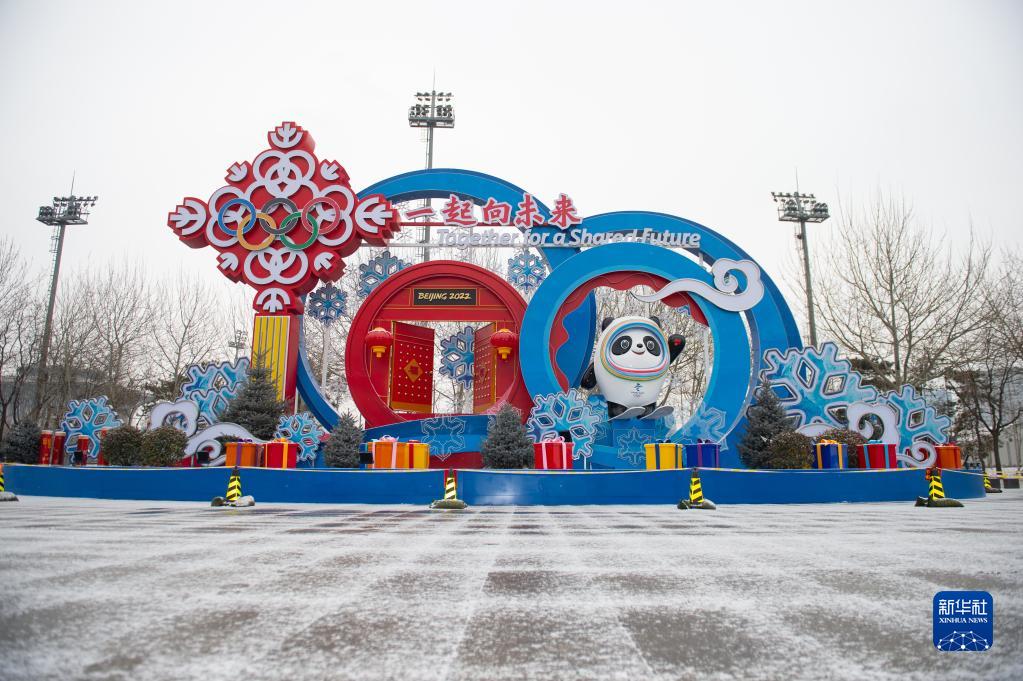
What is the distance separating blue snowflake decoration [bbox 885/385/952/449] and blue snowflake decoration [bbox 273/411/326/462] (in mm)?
16461

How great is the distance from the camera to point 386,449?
16.2m

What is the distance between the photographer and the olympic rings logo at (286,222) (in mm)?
20109

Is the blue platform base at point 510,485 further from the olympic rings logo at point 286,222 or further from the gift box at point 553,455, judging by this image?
the olympic rings logo at point 286,222

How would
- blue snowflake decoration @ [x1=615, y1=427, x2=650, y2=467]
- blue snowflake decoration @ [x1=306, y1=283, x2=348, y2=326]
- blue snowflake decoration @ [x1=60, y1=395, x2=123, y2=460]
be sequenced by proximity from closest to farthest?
blue snowflake decoration @ [x1=615, y1=427, x2=650, y2=467] → blue snowflake decoration @ [x1=60, y1=395, x2=123, y2=460] → blue snowflake decoration @ [x1=306, y1=283, x2=348, y2=326]

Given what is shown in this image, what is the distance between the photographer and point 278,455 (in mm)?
16281

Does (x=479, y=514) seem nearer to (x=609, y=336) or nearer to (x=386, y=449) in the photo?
(x=386, y=449)

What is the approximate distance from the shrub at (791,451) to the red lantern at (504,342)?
820 centimetres

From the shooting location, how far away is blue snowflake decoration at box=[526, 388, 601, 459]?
16984 millimetres

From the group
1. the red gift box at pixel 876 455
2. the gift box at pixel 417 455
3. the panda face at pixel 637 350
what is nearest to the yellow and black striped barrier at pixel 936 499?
the red gift box at pixel 876 455

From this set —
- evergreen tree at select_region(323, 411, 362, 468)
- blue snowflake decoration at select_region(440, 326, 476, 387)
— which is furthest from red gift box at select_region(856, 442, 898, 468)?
evergreen tree at select_region(323, 411, 362, 468)

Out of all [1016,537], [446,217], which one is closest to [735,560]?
[1016,537]

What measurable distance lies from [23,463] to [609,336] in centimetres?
1789

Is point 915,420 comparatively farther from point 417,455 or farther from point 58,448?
point 58,448

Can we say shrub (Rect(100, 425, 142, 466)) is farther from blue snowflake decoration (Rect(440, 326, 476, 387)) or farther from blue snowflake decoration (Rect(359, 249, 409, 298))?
blue snowflake decoration (Rect(440, 326, 476, 387))
